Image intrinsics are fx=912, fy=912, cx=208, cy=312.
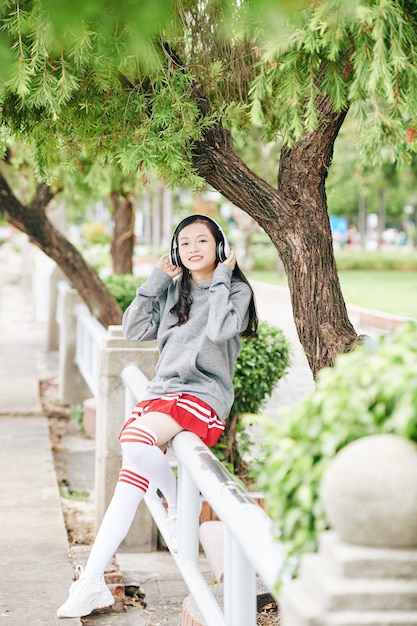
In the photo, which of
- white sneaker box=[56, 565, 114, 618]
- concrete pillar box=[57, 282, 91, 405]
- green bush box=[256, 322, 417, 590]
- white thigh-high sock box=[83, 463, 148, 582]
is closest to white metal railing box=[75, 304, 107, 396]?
concrete pillar box=[57, 282, 91, 405]

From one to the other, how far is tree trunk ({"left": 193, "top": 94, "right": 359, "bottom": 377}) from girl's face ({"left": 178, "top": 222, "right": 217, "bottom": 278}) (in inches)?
9.4

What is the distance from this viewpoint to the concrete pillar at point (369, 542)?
1.43 m

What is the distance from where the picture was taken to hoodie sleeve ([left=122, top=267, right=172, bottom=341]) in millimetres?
4000

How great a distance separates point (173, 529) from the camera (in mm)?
3592

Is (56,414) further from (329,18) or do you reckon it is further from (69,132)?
(329,18)

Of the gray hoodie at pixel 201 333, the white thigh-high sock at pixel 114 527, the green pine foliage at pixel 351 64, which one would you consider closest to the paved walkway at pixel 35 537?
the white thigh-high sock at pixel 114 527

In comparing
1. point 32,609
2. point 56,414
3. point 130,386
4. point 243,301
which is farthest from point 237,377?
point 56,414

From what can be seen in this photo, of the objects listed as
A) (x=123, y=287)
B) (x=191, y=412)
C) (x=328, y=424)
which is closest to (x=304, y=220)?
(x=191, y=412)

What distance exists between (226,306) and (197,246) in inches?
14.2

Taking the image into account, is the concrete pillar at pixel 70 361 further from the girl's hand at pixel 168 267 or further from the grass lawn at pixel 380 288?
the grass lawn at pixel 380 288

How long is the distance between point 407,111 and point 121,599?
8.14 ft

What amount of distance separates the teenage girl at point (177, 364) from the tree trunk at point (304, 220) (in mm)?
265

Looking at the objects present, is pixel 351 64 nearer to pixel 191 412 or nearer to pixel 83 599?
pixel 191 412

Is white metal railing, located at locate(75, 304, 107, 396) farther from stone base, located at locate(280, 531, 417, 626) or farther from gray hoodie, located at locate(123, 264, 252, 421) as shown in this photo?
stone base, located at locate(280, 531, 417, 626)
